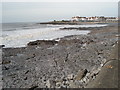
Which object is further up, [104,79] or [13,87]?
[104,79]

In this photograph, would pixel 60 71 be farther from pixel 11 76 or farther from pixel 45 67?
pixel 11 76

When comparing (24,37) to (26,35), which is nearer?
(24,37)

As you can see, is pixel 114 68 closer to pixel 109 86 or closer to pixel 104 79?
pixel 104 79

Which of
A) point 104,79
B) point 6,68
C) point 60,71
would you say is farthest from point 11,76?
point 104,79

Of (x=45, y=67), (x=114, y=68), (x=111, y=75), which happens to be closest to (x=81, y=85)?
(x=111, y=75)

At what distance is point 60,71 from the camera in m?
7.57

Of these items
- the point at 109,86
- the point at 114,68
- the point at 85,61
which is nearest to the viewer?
the point at 109,86

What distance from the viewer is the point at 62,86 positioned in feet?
18.3

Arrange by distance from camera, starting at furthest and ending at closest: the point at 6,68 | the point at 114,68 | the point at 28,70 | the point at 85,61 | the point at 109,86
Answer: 1. the point at 85,61
2. the point at 6,68
3. the point at 28,70
4. the point at 114,68
5. the point at 109,86

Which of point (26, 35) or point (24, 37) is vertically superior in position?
point (26, 35)

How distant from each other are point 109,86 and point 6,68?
590cm

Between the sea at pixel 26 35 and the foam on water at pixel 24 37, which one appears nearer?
the foam on water at pixel 24 37

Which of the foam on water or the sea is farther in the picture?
the sea

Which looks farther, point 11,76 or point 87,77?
point 11,76
